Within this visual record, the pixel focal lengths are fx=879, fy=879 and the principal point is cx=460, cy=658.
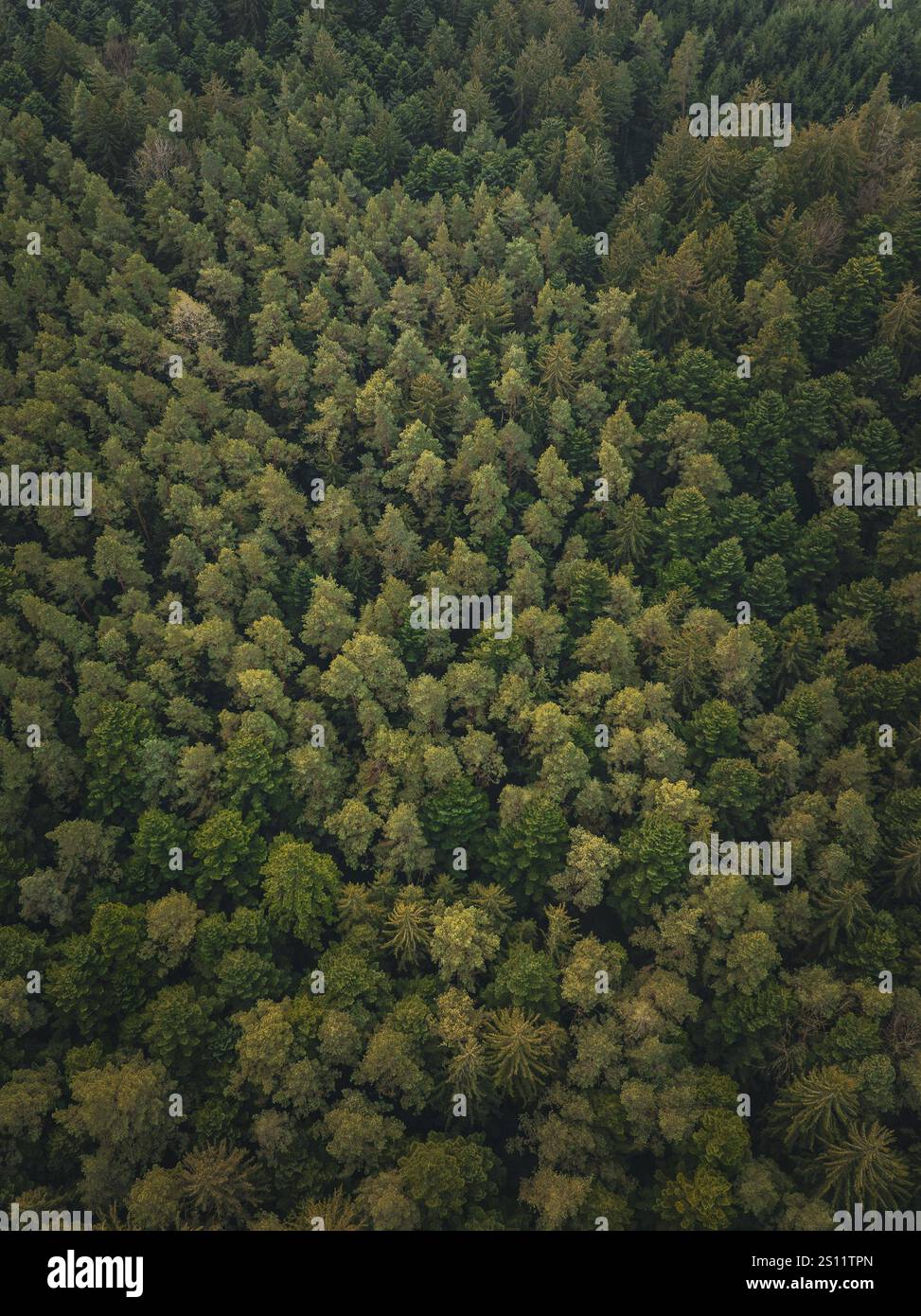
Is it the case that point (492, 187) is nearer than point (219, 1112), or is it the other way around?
point (219, 1112)

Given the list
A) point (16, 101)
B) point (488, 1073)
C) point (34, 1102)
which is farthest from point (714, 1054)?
point (16, 101)

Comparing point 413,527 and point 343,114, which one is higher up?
point 343,114

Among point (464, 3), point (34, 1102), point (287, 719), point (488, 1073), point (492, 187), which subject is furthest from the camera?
point (464, 3)

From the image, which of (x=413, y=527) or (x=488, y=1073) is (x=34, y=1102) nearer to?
(x=488, y=1073)

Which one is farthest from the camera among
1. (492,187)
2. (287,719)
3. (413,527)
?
(492,187)

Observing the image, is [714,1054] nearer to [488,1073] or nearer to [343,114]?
[488,1073]

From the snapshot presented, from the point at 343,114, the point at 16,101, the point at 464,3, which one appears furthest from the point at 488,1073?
the point at 464,3

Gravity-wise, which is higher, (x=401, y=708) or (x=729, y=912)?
(x=401, y=708)

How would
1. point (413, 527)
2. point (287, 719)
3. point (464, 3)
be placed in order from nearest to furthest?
point (287, 719), point (413, 527), point (464, 3)

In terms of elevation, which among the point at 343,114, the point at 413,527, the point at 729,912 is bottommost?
the point at 729,912
